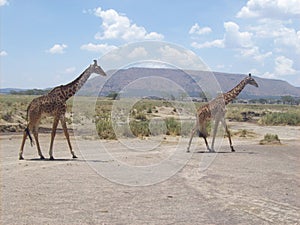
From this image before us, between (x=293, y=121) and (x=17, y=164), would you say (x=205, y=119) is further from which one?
(x=293, y=121)

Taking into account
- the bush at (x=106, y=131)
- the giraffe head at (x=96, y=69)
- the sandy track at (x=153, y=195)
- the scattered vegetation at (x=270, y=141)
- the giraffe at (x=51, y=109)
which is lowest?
the sandy track at (x=153, y=195)

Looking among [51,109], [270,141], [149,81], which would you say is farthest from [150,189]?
[270,141]

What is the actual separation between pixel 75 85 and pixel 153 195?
745cm

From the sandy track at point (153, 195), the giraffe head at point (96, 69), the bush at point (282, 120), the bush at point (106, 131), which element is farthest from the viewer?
the bush at point (282, 120)

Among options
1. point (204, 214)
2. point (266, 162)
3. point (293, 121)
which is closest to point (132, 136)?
point (266, 162)

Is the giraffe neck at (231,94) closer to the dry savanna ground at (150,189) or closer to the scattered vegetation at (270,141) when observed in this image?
the dry savanna ground at (150,189)

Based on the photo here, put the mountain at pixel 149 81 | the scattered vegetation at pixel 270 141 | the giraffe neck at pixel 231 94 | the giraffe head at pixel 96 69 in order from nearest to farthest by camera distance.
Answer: the mountain at pixel 149 81 < the giraffe head at pixel 96 69 < the giraffe neck at pixel 231 94 < the scattered vegetation at pixel 270 141

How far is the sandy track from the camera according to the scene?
8.97m

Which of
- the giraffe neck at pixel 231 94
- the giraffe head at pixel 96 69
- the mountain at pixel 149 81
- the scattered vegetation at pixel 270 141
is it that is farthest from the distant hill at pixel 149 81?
the scattered vegetation at pixel 270 141

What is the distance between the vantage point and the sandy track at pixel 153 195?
29.4 feet

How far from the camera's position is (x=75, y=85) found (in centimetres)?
1739

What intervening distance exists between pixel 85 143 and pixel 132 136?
531cm

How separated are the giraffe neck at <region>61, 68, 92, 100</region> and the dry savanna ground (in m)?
2.24

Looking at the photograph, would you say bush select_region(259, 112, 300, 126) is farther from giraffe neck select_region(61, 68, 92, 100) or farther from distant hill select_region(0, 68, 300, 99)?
giraffe neck select_region(61, 68, 92, 100)
